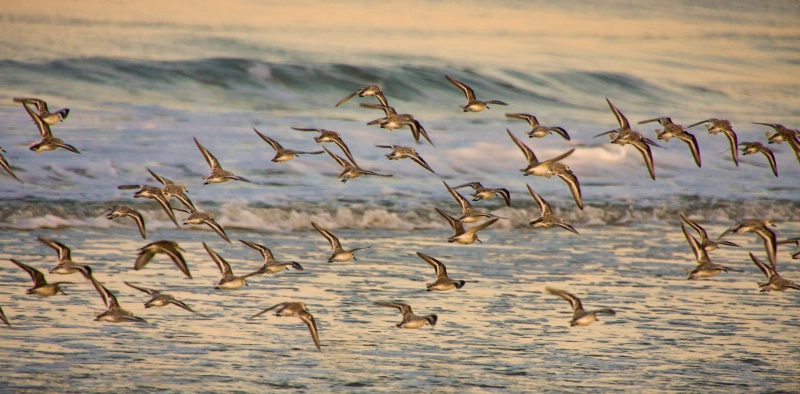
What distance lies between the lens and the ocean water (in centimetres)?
1021

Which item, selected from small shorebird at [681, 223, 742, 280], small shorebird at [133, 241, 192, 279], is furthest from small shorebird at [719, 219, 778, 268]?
small shorebird at [133, 241, 192, 279]

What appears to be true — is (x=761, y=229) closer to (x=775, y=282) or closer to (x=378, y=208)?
(x=775, y=282)

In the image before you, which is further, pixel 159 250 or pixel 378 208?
pixel 378 208

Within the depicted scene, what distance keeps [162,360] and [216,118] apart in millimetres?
16383

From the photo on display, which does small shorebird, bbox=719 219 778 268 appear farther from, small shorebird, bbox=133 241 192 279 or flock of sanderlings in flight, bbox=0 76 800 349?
small shorebird, bbox=133 241 192 279

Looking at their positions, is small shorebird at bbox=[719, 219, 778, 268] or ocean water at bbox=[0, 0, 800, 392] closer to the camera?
ocean water at bbox=[0, 0, 800, 392]

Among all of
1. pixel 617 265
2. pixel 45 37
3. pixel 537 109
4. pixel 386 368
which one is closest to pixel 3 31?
pixel 45 37

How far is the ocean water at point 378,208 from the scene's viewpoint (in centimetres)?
1021

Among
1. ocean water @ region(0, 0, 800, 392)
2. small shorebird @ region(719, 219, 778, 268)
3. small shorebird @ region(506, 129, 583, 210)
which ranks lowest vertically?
ocean water @ region(0, 0, 800, 392)

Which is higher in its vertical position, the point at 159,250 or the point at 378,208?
the point at 159,250

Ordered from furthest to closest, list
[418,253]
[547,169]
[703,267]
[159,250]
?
[547,169], [703,267], [418,253], [159,250]

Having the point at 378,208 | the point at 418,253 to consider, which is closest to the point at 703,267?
the point at 418,253

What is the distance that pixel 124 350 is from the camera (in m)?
10.2

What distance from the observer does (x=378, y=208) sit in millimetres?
18031
